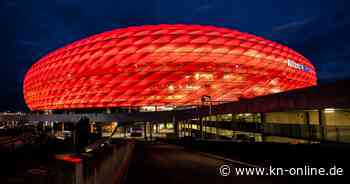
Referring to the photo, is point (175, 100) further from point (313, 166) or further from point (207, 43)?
point (313, 166)

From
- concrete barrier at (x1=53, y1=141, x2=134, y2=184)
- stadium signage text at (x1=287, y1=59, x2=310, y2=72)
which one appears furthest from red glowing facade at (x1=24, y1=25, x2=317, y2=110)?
concrete barrier at (x1=53, y1=141, x2=134, y2=184)

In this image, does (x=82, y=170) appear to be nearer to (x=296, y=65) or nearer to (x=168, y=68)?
(x=168, y=68)

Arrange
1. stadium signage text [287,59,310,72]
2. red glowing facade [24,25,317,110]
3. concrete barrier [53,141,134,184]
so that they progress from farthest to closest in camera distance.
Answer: stadium signage text [287,59,310,72]
red glowing facade [24,25,317,110]
concrete barrier [53,141,134,184]

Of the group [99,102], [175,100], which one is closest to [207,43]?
[175,100]

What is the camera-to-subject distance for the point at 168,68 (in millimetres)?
47062

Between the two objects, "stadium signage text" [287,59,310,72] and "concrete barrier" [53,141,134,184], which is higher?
"stadium signage text" [287,59,310,72]

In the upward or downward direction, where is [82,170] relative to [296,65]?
downward

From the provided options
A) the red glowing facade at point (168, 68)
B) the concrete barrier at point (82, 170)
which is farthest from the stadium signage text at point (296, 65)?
the concrete barrier at point (82, 170)

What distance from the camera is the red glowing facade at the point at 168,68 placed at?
4734cm

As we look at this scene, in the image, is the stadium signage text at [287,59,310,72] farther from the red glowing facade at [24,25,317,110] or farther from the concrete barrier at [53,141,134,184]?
the concrete barrier at [53,141,134,184]

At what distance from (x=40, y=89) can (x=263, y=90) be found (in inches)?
1919

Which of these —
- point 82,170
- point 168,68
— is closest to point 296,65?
point 168,68

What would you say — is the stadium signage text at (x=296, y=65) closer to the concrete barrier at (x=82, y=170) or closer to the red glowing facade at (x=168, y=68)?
the red glowing facade at (x=168, y=68)

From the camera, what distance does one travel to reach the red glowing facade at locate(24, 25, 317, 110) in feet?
155
